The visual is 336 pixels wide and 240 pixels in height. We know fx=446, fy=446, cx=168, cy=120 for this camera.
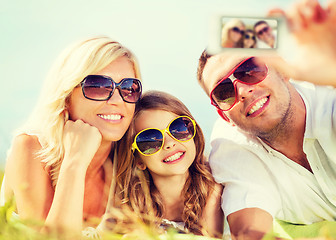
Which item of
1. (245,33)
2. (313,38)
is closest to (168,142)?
(245,33)

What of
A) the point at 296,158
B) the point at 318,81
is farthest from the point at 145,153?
the point at 318,81

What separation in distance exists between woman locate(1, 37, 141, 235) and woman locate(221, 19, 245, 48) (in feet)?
2.20

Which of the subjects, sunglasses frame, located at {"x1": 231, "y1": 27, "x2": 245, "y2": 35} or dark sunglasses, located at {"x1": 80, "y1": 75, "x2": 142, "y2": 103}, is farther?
dark sunglasses, located at {"x1": 80, "y1": 75, "x2": 142, "y2": 103}

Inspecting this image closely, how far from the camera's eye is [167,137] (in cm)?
248

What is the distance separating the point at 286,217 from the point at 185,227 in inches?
24.1

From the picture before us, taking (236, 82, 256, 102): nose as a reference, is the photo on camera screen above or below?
above

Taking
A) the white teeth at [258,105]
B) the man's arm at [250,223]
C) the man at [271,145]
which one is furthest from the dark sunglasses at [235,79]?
the man's arm at [250,223]

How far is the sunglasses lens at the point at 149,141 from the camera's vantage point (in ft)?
8.04

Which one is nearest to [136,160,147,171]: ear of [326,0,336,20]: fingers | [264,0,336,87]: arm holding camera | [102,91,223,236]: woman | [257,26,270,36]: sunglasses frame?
[102,91,223,236]: woman

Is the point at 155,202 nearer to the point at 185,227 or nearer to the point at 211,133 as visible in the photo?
the point at 185,227

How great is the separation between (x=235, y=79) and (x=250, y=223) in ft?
2.51

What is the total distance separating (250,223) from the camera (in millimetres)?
2240

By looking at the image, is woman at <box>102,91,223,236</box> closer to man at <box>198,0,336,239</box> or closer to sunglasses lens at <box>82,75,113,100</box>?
man at <box>198,0,336,239</box>

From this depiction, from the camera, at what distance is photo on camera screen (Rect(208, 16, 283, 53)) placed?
6.19ft
